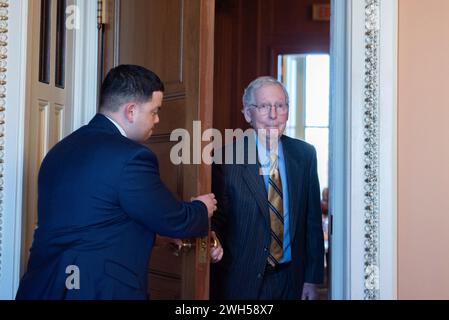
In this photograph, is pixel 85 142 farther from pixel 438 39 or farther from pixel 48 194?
pixel 438 39

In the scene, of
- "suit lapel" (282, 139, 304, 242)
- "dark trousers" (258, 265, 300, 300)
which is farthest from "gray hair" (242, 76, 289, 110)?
"dark trousers" (258, 265, 300, 300)

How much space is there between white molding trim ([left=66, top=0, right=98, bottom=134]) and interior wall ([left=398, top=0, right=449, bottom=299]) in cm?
139

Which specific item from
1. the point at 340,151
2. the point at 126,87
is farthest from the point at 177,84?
the point at 340,151

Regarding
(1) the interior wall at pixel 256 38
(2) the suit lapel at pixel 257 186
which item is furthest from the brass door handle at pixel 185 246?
(1) the interior wall at pixel 256 38

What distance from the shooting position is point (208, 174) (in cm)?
191

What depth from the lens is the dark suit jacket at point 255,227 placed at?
2434mm

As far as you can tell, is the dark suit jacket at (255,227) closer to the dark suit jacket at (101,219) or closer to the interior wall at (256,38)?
the dark suit jacket at (101,219)

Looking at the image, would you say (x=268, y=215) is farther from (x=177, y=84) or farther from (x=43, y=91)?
(x=43, y=91)

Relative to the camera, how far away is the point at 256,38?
493 centimetres

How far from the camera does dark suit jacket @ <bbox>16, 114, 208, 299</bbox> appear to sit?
5.33ft

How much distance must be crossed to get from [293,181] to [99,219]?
3.76 feet

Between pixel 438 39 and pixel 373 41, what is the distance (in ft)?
0.82

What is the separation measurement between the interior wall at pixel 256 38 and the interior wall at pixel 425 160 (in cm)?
282
